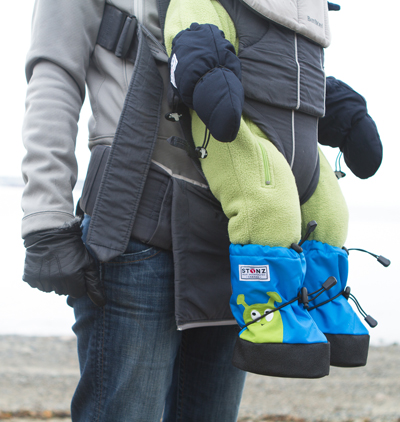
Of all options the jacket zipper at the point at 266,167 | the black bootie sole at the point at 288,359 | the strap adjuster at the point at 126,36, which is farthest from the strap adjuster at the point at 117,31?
the black bootie sole at the point at 288,359

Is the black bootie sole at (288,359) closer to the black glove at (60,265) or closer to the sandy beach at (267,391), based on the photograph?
the black glove at (60,265)

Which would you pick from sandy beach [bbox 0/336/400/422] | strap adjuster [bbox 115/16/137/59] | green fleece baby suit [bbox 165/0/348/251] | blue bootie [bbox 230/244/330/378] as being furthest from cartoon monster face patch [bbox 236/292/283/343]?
sandy beach [bbox 0/336/400/422]

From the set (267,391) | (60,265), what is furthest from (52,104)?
(267,391)

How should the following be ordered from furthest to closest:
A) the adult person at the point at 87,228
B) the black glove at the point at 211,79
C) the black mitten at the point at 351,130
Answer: the black mitten at the point at 351,130, the adult person at the point at 87,228, the black glove at the point at 211,79

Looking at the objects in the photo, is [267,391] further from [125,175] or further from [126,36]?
[126,36]

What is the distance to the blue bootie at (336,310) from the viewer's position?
2.46 ft

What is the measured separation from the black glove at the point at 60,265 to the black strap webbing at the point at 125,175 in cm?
3

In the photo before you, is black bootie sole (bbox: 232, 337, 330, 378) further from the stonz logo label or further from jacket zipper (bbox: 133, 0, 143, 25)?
jacket zipper (bbox: 133, 0, 143, 25)

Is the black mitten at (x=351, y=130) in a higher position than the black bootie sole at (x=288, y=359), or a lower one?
higher

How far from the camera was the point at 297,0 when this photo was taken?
78 centimetres

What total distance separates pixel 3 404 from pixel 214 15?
170cm

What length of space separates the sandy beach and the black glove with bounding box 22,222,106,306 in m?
1.16

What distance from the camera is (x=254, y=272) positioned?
0.67m

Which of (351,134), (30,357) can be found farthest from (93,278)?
(30,357)
